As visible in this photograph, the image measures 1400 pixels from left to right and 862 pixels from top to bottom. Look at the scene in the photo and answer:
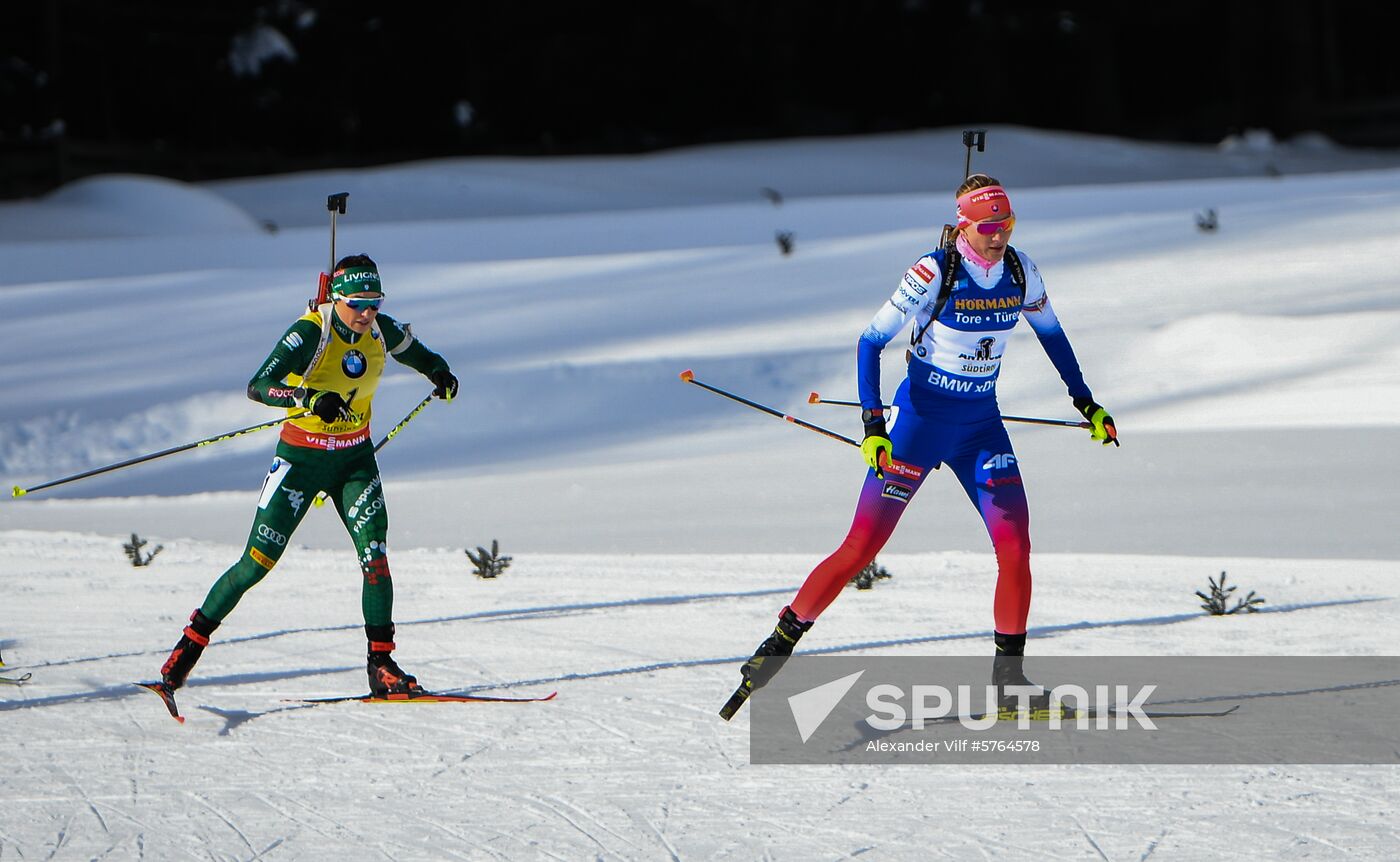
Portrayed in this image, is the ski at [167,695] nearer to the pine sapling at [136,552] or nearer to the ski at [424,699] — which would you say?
the ski at [424,699]

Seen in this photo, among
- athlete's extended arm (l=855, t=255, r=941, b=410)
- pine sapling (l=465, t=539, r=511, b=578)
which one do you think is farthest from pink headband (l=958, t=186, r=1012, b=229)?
pine sapling (l=465, t=539, r=511, b=578)

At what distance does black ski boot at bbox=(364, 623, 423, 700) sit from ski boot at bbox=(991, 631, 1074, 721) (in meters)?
2.39

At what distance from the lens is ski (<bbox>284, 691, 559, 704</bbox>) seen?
A: 7.09 metres

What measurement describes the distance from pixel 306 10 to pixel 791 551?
2249cm

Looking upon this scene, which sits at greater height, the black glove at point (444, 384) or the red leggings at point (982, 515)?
the black glove at point (444, 384)

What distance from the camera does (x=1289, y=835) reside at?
513 centimetres

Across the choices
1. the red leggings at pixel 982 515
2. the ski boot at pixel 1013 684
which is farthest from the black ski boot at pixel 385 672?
the ski boot at pixel 1013 684

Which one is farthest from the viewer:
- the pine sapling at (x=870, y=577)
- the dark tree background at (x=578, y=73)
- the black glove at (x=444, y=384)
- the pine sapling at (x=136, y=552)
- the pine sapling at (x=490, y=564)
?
the dark tree background at (x=578, y=73)

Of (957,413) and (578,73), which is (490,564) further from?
(578,73)

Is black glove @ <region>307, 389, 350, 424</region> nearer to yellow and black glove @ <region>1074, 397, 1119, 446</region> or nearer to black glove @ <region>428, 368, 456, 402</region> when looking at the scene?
black glove @ <region>428, 368, 456, 402</region>

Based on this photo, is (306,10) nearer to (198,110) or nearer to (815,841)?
(198,110)

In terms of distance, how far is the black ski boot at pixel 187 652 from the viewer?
7.18m

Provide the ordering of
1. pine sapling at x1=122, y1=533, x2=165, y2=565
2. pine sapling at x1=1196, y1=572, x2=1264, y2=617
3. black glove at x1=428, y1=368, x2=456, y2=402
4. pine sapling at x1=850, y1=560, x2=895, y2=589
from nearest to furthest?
black glove at x1=428, y1=368, x2=456, y2=402 < pine sapling at x1=1196, y1=572, x2=1264, y2=617 < pine sapling at x1=850, y1=560, x2=895, y2=589 < pine sapling at x1=122, y1=533, x2=165, y2=565

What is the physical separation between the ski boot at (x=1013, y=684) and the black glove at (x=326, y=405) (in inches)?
110
